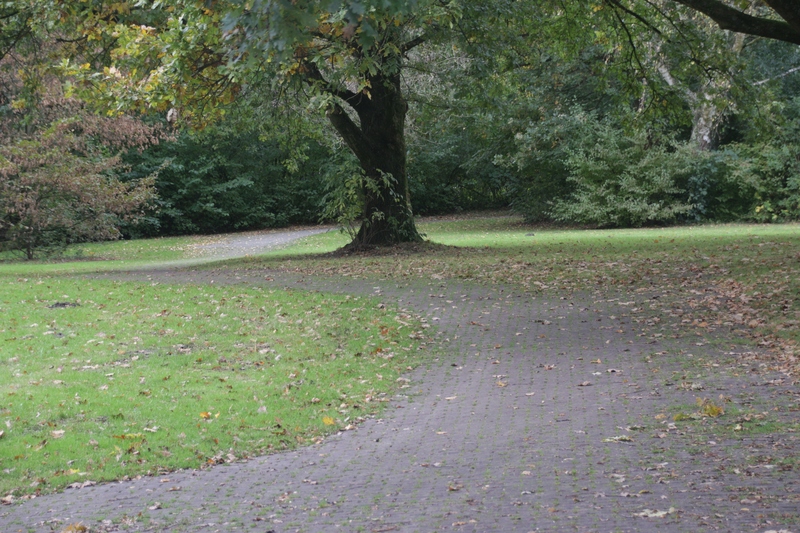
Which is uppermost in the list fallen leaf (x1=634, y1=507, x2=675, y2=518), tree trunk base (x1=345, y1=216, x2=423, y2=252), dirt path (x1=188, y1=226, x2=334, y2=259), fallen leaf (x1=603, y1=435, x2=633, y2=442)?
tree trunk base (x1=345, y1=216, x2=423, y2=252)

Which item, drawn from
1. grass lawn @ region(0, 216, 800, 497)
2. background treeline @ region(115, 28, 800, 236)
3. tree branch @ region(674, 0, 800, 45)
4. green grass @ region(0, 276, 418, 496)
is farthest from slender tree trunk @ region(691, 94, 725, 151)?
green grass @ region(0, 276, 418, 496)

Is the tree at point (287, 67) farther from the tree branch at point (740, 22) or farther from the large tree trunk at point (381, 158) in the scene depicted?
the tree branch at point (740, 22)

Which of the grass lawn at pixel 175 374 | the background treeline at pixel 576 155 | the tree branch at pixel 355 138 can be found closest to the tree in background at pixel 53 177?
the background treeline at pixel 576 155

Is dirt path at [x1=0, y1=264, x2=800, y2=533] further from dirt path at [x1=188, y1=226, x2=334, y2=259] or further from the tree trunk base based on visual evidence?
dirt path at [x1=188, y1=226, x2=334, y2=259]

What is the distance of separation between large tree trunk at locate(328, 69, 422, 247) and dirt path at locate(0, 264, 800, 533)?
477 inches

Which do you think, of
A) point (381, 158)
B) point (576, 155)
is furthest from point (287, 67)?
point (576, 155)

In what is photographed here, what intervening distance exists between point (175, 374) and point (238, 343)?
1.77 metres

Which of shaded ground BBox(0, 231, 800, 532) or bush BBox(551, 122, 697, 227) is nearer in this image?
shaded ground BBox(0, 231, 800, 532)

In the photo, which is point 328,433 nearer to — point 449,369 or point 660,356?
point 449,369

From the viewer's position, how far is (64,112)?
26.0m

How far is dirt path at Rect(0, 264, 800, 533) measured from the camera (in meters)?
4.93

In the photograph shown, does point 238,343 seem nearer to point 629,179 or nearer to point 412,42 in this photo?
point 412,42

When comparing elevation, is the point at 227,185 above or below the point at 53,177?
below

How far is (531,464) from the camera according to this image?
5961 mm
